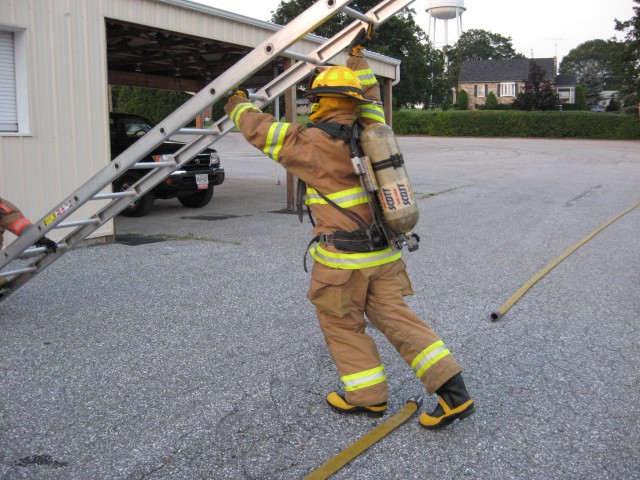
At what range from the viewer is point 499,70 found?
80312 millimetres

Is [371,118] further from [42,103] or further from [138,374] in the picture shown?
[42,103]

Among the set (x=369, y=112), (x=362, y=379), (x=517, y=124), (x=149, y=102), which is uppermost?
(x=149, y=102)

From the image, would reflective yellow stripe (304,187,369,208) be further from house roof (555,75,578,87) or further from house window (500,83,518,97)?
house roof (555,75,578,87)

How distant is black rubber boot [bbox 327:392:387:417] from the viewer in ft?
12.2

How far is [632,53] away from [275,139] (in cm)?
4967

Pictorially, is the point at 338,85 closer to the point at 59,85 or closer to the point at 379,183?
the point at 379,183

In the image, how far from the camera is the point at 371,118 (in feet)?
12.5

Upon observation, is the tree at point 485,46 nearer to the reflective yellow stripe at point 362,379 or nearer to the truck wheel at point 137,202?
the truck wheel at point 137,202

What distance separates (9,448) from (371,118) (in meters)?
2.60

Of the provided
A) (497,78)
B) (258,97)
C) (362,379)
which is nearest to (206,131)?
(258,97)

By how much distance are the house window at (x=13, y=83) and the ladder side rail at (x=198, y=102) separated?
380 centimetres

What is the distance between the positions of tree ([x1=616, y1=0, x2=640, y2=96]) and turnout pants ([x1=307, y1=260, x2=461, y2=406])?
158 ft

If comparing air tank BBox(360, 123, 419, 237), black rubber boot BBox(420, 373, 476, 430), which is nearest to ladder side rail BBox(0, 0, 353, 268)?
air tank BBox(360, 123, 419, 237)

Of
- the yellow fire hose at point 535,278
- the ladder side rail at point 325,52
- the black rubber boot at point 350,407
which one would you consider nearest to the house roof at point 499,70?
the yellow fire hose at point 535,278
